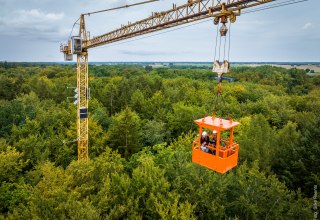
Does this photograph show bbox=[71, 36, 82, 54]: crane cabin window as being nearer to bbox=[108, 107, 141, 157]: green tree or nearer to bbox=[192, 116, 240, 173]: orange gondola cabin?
bbox=[108, 107, 141, 157]: green tree

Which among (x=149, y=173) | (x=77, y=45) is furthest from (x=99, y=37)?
(x=149, y=173)

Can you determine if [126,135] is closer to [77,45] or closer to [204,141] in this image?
[77,45]

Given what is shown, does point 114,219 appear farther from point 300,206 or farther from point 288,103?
point 288,103

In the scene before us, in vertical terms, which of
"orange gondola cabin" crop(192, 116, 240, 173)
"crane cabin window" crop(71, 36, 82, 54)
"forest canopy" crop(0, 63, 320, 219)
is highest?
"crane cabin window" crop(71, 36, 82, 54)

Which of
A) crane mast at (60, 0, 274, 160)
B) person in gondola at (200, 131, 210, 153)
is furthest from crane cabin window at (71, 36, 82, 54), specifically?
person in gondola at (200, 131, 210, 153)

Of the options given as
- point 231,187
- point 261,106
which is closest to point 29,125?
point 231,187

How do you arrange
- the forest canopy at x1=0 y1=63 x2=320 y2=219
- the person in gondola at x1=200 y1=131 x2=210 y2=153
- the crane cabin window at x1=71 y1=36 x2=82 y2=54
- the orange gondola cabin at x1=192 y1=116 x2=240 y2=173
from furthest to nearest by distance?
the crane cabin window at x1=71 y1=36 x2=82 y2=54, the forest canopy at x1=0 y1=63 x2=320 y2=219, the person in gondola at x1=200 y1=131 x2=210 y2=153, the orange gondola cabin at x1=192 y1=116 x2=240 y2=173

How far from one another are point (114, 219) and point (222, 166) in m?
11.3

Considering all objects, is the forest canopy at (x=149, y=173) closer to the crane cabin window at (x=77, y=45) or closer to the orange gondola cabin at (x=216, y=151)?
the orange gondola cabin at (x=216, y=151)

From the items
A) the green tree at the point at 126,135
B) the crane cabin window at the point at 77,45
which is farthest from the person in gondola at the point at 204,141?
the crane cabin window at the point at 77,45

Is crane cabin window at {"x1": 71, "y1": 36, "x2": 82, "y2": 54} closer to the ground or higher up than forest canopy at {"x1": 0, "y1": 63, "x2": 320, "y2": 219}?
higher up

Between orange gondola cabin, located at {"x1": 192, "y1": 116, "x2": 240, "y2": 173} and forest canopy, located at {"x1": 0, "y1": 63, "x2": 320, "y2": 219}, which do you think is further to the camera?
A: forest canopy, located at {"x1": 0, "y1": 63, "x2": 320, "y2": 219}

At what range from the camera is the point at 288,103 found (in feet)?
200

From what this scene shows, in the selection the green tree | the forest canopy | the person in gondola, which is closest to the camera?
the person in gondola
